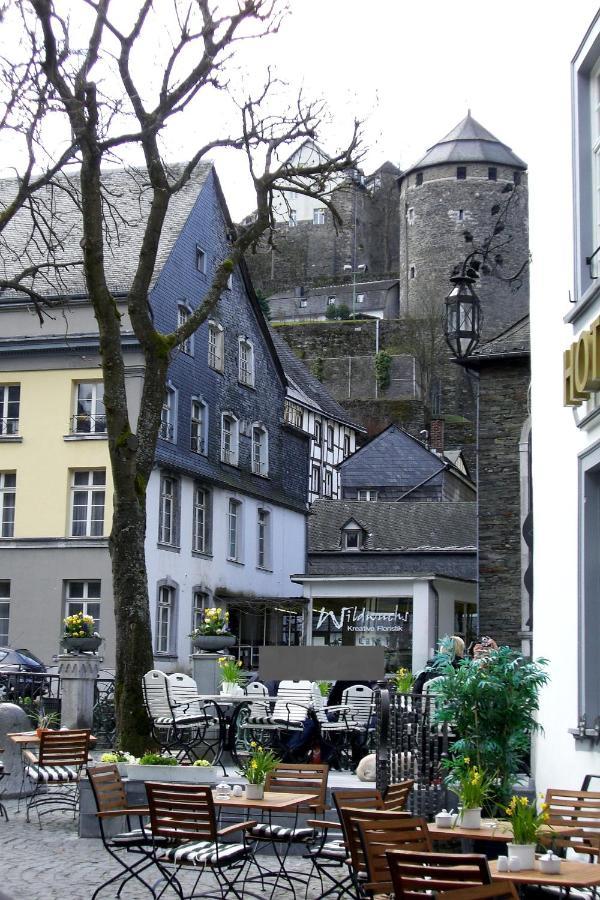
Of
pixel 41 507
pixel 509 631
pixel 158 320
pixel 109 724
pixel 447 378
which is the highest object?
pixel 447 378

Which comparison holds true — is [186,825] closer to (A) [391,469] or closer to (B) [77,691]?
(B) [77,691]

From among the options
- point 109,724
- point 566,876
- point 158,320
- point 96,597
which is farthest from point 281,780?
point 158,320

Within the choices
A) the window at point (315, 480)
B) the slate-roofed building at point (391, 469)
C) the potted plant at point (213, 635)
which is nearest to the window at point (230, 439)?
the potted plant at point (213, 635)

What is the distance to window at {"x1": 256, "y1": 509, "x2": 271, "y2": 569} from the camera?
129 feet

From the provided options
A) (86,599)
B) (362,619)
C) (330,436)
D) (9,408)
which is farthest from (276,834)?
(330,436)

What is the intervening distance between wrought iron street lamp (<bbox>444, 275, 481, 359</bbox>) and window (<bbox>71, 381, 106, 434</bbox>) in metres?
18.0

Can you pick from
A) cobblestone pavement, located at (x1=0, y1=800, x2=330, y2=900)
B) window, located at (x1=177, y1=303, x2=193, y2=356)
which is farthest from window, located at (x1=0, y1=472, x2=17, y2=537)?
cobblestone pavement, located at (x1=0, y1=800, x2=330, y2=900)

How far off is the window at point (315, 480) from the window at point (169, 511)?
23.2 m

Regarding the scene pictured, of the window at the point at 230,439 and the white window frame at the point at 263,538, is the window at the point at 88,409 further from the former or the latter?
the white window frame at the point at 263,538

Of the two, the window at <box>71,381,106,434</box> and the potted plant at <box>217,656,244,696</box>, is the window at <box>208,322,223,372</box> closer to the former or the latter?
the window at <box>71,381,106,434</box>

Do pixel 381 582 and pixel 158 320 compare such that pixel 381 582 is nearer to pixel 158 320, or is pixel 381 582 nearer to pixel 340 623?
pixel 340 623

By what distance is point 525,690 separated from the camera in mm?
9680

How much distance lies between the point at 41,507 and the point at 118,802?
21.7 m

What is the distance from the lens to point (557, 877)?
21.7 feet
